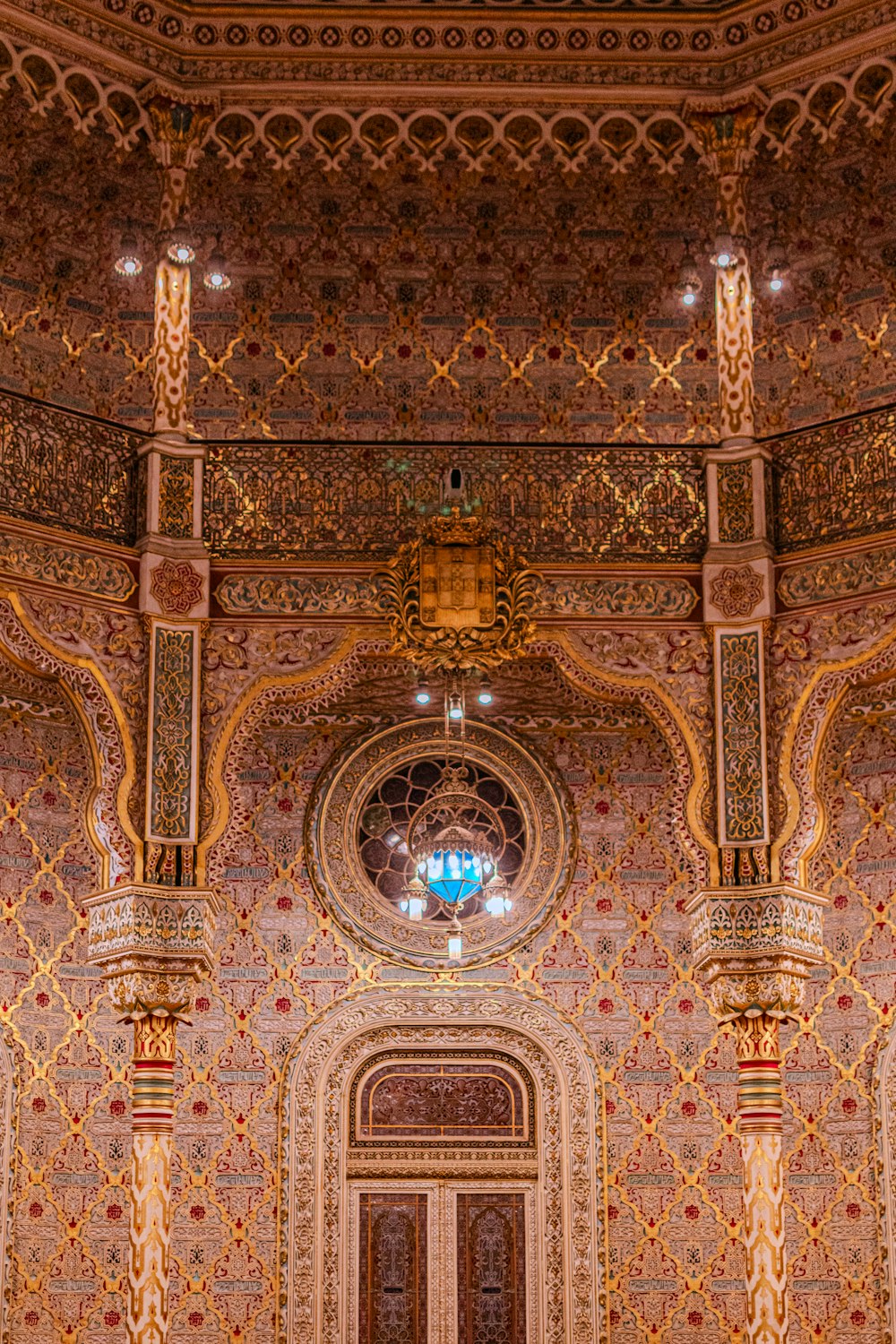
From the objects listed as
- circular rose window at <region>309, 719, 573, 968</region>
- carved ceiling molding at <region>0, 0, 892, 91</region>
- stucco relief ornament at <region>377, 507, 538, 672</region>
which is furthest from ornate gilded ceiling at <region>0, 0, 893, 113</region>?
circular rose window at <region>309, 719, 573, 968</region>

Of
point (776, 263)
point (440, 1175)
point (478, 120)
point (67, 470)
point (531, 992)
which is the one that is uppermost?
point (478, 120)

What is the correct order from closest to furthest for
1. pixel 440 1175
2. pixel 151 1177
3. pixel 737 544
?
pixel 151 1177 < pixel 737 544 < pixel 440 1175

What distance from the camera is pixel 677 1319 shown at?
15.3 metres

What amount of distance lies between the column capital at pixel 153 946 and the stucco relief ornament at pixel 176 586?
74.9 inches

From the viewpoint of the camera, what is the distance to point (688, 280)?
16234 millimetres

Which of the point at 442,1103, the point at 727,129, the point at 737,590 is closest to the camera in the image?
the point at 737,590

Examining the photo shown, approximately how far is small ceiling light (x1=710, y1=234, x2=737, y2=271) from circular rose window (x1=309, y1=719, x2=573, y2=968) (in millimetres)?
3978

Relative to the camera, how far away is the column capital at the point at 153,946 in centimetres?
1352

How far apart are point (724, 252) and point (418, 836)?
16.2 feet

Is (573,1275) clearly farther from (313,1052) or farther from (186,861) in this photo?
(186,861)

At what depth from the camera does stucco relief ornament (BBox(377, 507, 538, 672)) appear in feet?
47.1

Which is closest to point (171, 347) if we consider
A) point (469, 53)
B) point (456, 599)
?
point (456, 599)

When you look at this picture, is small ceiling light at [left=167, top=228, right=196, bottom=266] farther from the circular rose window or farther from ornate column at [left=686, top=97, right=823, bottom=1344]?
the circular rose window

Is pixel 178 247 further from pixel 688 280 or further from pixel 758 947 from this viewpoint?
pixel 758 947
